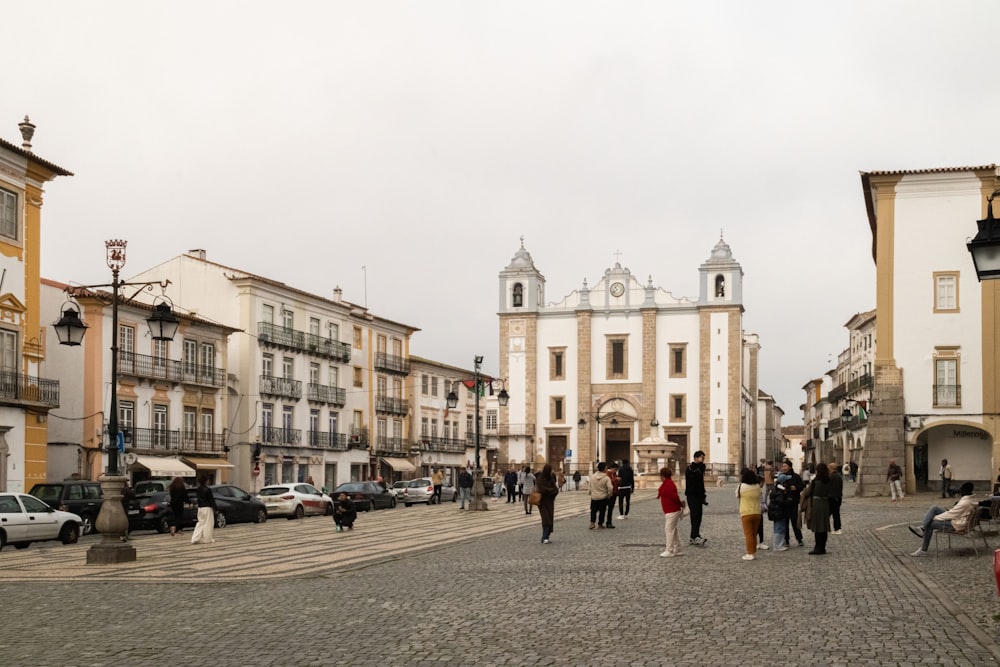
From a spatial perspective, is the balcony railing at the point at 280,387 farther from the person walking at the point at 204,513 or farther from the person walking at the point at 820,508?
the person walking at the point at 820,508

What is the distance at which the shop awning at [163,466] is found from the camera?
42.5 meters

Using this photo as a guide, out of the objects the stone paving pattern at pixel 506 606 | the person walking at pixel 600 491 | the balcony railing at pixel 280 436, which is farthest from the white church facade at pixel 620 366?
the stone paving pattern at pixel 506 606

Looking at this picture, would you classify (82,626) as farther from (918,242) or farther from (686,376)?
(686,376)

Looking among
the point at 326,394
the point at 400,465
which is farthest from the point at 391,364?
the point at 326,394

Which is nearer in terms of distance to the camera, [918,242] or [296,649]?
[296,649]

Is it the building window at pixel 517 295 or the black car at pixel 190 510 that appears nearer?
the black car at pixel 190 510

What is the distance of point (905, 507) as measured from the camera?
31609 mm

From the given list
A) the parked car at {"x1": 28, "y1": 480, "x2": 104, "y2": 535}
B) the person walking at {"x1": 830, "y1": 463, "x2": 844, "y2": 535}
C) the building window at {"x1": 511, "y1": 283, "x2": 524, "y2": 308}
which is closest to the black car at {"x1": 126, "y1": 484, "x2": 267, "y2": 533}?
the parked car at {"x1": 28, "y1": 480, "x2": 104, "y2": 535}

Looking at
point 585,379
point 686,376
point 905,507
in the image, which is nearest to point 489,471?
point 585,379

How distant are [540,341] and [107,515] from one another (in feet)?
201

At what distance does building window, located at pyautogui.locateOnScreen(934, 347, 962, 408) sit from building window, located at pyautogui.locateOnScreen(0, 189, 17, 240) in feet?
94.0

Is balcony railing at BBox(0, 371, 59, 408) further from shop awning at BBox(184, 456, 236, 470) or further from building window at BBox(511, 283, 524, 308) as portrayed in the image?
building window at BBox(511, 283, 524, 308)

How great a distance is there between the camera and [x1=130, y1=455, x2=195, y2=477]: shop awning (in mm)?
42469

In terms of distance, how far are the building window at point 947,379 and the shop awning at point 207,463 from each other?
27917mm
